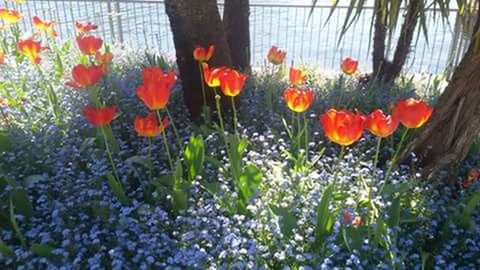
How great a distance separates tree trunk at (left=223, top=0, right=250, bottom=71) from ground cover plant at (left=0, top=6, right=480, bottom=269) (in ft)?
4.02

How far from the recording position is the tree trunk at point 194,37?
2.76 meters

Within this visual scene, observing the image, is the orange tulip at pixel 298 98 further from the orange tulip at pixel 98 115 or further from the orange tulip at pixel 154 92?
the orange tulip at pixel 98 115

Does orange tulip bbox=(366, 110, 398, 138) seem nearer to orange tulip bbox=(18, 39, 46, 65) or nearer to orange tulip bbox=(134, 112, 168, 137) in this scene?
orange tulip bbox=(134, 112, 168, 137)

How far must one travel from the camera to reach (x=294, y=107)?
2.08 m

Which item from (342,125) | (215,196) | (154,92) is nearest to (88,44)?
(154,92)

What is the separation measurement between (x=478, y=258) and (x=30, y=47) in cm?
229

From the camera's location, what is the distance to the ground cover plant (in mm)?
1774

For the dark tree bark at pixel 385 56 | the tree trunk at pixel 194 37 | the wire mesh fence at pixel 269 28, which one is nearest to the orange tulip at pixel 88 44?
the tree trunk at pixel 194 37

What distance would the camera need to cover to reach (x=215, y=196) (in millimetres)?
1998

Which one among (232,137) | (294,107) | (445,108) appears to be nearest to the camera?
(294,107)

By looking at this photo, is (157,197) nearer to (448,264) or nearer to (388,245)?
(388,245)

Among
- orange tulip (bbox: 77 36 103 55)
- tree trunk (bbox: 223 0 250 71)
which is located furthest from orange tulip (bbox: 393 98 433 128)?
tree trunk (bbox: 223 0 250 71)

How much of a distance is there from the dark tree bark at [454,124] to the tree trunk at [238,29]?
1774 mm

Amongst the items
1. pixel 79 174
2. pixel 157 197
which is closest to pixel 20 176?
pixel 79 174
